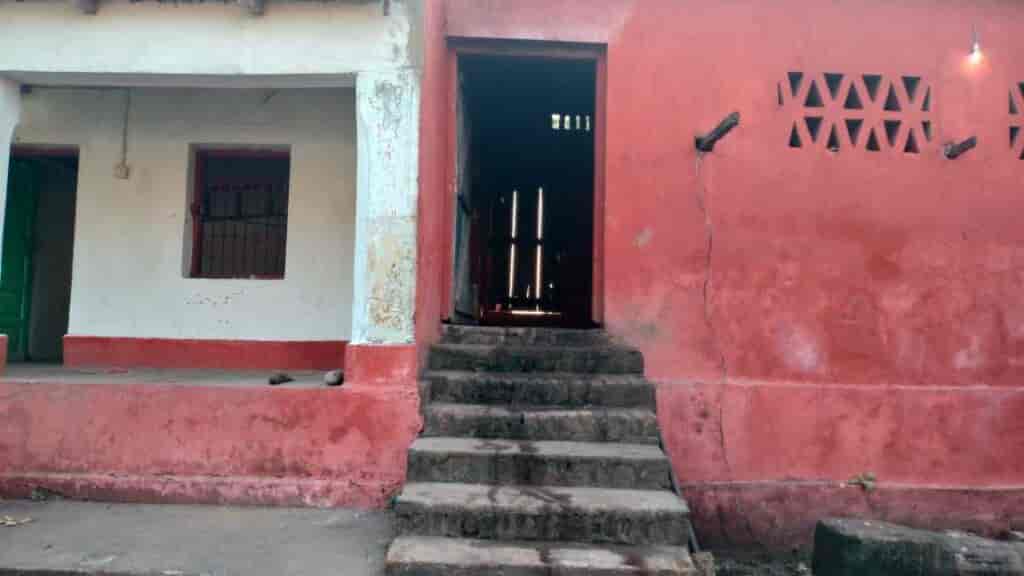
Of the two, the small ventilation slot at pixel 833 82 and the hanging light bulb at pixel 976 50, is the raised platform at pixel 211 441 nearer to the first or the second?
the small ventilation slot at pixel 833 82

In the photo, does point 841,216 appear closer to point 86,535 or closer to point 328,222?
point 328,222

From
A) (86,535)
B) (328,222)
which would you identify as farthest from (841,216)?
(86,535)

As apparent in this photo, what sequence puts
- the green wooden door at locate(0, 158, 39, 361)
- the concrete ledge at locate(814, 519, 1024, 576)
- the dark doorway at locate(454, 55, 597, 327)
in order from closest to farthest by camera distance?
the concrete ledge at locate(814, 519, 1024, 576) → the dark doorway at locate(454, 55, 597, 327) → the green wooden door at locate(0, 158, 39, 361)

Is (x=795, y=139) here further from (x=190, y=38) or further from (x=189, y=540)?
(x=189, y=540)

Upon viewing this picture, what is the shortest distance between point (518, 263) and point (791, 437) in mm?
5418

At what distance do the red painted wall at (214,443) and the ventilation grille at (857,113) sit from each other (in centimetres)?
371

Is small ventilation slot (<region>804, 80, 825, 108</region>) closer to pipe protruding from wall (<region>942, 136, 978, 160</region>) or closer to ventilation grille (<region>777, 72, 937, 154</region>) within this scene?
ventilation grille (<region>777, 72, 937, 154</region>)

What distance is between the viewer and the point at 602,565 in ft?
11.6

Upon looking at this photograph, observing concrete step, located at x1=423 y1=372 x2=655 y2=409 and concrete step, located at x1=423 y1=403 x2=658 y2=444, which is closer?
concrete step, located at x1=423 y1=403 x2=658 y2=444

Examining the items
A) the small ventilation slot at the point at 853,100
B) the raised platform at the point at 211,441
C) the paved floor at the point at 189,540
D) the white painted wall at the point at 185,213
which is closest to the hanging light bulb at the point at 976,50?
the small ventilation slot at the point at 853,100

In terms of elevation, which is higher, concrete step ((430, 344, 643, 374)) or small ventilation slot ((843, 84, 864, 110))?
small ventilation slot ((843, 84, 864, 110))

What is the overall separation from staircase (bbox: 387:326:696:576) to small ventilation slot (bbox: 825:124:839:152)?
7.42 feet

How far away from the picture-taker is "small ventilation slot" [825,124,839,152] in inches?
220

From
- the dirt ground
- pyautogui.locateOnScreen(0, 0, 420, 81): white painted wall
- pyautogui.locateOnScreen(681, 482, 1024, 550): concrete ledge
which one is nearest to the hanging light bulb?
pyautogui.locateOnScreen(681, 482, 1024, 550): concrete ledge
